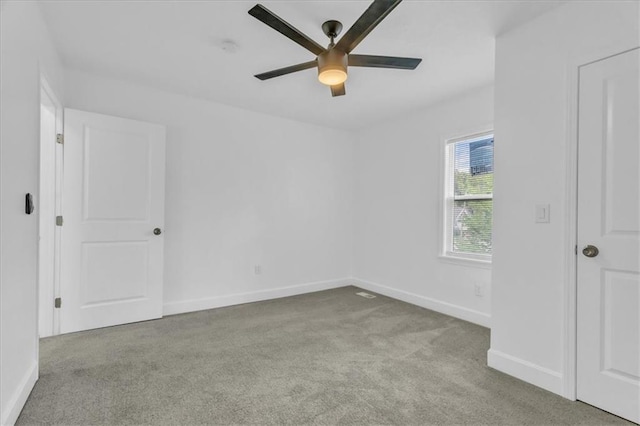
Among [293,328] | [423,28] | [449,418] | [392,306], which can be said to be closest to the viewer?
[449,418]

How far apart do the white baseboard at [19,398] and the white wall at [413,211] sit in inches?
142

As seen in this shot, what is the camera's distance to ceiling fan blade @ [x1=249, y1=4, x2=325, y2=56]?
5.38ft

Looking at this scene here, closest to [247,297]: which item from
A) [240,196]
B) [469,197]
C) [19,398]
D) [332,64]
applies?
[240,196]

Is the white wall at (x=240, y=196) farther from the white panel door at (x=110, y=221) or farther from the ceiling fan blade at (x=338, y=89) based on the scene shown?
the ceiling fan blade at (x=338, y=89)

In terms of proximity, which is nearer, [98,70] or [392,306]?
[98,70]

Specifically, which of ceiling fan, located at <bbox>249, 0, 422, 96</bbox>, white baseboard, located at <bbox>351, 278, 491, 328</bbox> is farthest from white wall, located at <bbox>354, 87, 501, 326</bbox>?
ceiling fan, located at <bbox>249, 0, 422, 96</bbox>

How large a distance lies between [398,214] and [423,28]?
2420 millimetres

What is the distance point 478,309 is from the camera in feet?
11.1

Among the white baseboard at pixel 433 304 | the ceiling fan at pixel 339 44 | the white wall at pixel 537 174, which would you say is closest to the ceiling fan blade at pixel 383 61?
the ceiling fan at pixel 339 44

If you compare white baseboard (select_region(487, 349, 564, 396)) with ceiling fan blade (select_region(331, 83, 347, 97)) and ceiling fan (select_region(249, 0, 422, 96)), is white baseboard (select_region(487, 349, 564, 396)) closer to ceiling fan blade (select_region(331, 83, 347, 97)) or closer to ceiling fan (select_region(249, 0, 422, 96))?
ceiling fan (select_region(249, 0, 422, 96))

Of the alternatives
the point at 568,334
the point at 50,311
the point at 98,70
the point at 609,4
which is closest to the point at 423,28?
the point at 609,4

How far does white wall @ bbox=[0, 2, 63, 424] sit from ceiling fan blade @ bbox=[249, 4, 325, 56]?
123 centimetres

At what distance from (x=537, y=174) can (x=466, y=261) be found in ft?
5.06

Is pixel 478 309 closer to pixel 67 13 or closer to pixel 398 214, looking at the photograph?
pixel 398 214
